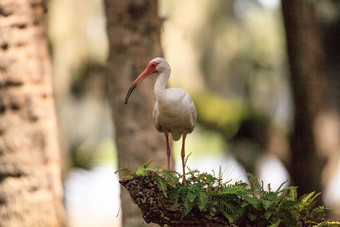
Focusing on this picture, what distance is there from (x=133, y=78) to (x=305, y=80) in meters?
2.39

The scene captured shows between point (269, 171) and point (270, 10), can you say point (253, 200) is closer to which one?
point (269, 171)

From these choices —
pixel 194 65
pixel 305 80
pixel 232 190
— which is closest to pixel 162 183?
pixel 232 190

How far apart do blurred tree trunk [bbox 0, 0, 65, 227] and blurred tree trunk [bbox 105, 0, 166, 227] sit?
29.5 inches

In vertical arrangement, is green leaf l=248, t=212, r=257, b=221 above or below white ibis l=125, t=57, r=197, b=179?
below

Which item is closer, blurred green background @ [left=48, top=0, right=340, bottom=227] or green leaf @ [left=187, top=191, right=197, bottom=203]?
green leaf @ [left=187, top=191, right=197, bottom=203]

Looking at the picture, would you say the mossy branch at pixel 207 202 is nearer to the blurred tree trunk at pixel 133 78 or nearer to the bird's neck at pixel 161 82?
the bird's neck at pixel 161 82

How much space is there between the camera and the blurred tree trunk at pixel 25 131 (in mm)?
5160

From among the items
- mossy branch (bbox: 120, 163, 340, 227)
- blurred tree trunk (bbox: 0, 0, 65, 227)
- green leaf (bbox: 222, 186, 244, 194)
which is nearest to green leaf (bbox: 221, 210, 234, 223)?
mossy branch (bbox: 120, 163, 340, 227)

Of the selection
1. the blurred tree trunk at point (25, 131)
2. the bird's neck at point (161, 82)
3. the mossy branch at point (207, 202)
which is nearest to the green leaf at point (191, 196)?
the mossy branch at point (207, 202)

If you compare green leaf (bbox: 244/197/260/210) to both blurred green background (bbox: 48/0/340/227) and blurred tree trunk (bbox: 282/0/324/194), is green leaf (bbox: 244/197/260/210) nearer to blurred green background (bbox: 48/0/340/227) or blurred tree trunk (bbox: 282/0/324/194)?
blurred tree trunk (bbox: 282/0/324/194)

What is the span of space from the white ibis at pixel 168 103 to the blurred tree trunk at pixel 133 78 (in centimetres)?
147

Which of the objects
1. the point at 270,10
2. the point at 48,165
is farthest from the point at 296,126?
the point at 270,10

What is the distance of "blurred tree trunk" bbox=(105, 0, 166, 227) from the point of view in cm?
523

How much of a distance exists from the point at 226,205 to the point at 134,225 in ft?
6.51
